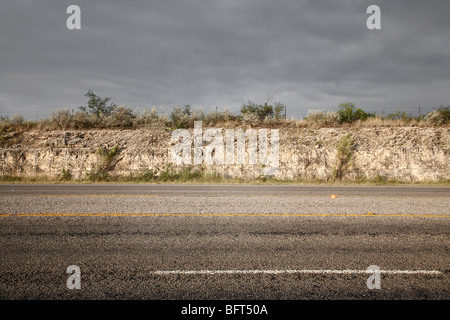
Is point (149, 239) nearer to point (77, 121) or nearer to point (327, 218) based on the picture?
point (327, 218)

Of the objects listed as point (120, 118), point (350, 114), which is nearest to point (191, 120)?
point (120, 118)

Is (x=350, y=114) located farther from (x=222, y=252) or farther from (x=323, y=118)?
(x=222, y=252)

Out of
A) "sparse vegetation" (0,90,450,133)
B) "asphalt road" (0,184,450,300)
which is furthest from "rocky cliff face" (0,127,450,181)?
"asphalt road" (0,184,450,300)

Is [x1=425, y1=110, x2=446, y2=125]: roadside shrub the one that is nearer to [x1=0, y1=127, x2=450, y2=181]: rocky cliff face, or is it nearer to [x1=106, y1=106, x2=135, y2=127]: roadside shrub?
[x1=0, y1=127, x2=450, y2=181]: rocky cliff face

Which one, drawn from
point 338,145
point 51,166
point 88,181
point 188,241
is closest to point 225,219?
point 188,241

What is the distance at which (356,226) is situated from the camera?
5.98 m

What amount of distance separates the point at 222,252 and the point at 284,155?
665 inches

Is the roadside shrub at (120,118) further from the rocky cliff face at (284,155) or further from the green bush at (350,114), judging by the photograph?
the green bush at (350,114)

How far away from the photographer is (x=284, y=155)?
20406 millimetres

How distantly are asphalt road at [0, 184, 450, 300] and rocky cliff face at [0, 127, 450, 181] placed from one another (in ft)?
40.3

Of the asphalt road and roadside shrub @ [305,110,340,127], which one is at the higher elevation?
roadside shrub @ [305,110,340,127]

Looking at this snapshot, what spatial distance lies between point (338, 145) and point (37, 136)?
1027 inches

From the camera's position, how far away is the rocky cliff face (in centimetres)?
1933

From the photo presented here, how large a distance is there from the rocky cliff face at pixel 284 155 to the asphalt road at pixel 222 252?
12.3 m
